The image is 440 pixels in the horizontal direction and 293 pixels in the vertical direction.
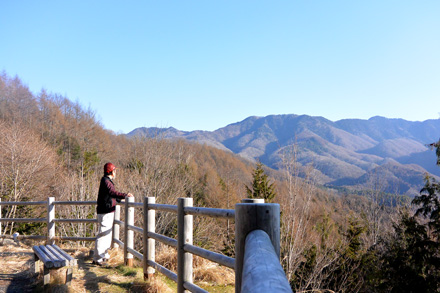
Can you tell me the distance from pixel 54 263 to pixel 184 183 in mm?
22937

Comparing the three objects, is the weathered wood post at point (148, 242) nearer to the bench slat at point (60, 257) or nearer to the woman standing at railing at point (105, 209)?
the woman standing at railing at point (105, 209)

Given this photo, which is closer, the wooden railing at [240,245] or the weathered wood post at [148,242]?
the wooden railing at [240,245]

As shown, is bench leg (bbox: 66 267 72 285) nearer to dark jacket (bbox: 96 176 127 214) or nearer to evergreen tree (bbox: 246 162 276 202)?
dark jacket (bbox: 96 176 127 214)

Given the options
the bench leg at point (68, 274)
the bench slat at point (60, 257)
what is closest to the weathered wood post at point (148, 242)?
the bench leg at point (68, 274)

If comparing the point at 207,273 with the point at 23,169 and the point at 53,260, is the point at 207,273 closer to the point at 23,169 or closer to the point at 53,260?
the point at 53,260

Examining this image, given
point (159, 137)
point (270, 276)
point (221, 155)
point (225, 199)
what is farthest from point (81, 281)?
point (221, 155)

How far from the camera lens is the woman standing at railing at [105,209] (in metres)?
6.46

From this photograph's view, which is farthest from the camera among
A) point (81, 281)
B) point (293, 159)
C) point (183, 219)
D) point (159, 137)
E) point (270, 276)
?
point (159, 137)

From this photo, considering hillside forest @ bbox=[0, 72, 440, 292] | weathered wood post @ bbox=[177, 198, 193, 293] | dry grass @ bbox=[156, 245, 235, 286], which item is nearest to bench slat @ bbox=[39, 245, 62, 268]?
weathered wood post @ bbox=[177, 198, 193, 293]

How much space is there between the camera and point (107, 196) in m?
6.55

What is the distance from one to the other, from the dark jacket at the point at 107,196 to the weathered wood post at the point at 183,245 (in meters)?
2.53

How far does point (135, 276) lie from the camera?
5785 millimetres

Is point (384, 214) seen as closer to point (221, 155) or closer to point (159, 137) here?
point (159, 137)

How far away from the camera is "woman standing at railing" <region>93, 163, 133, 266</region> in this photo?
646 centimetres
